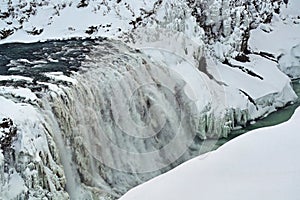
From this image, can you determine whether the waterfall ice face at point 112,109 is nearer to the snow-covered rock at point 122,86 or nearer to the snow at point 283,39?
the snow-covered rock at point 122,86

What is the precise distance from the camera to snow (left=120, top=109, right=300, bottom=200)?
8.13 ft

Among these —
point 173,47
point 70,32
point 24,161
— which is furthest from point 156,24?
point 24,161

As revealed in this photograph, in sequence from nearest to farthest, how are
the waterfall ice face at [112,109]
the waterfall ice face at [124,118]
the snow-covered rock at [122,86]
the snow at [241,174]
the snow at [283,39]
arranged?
the snow at [241,174], the snow-covered rock at [122,86], the waterfall ice face at [112,109], the waterfall ice face at [124,118], the snow at [283,39]

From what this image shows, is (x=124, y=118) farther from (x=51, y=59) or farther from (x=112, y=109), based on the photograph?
(x=51, y=59)

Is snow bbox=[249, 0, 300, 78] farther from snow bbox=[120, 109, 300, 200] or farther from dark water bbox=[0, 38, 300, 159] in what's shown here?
snow bbox=[120, 109, 300, 200]

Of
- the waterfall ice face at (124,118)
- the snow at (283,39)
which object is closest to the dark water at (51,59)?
the waterfall ice face at (124,118)

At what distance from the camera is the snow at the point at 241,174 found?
2.48 meters

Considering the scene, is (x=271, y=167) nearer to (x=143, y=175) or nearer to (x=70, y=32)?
(x=143, y=175)

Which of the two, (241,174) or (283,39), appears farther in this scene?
(283,39)

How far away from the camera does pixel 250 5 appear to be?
14680 millimetres

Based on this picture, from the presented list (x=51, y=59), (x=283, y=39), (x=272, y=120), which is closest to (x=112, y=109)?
(x=51, y=59)

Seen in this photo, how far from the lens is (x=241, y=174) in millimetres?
2691

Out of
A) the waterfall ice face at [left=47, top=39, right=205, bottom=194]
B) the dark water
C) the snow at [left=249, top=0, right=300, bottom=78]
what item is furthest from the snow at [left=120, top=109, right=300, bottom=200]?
the snow at [left=249, top=0, right=300, bottom=78]

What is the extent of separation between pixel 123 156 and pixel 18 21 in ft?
20.0
